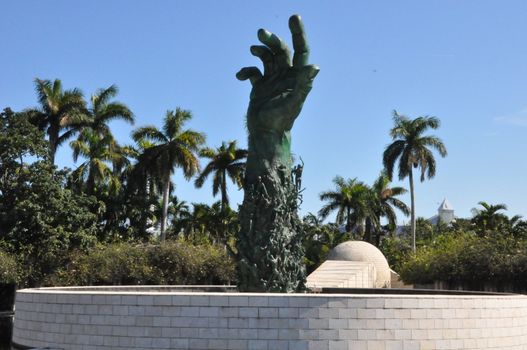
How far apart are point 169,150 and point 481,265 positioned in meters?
18.7

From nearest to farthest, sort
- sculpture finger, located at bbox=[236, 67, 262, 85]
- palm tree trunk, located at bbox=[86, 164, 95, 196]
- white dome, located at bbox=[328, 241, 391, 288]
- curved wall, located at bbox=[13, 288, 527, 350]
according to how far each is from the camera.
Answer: curved wall, located at bbox=[13, 288, 527, 350]
sculpture finger, located at bbox=[236, 67, 262, 85]
white dome, located at bbox=[328, 241, 391, 288]
palm tree trunk, located at bbox=[86, 164, 95, 196]

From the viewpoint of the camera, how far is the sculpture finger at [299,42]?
1555 centimetres

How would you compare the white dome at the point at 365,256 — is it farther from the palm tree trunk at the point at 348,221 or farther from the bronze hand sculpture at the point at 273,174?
the bronze hand sculpture at the point at 273,174

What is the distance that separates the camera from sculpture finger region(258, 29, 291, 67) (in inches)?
621

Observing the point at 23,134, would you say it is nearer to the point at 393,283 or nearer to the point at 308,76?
the point at 308,76

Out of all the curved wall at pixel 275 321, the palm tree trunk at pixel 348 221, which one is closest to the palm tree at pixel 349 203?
the palm tree trunk at pixel 348 221

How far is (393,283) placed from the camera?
37500 millimetres

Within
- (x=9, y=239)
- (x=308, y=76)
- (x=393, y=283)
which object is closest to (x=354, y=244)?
(x=393, y=283)

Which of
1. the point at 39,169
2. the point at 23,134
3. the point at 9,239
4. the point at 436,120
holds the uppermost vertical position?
the point at 436,120

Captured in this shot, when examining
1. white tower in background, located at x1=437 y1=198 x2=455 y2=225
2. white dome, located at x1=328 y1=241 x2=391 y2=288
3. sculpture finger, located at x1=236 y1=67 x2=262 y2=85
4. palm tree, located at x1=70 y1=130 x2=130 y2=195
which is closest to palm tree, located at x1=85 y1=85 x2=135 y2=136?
palm tree, located at x1=70 y1=130 x2=130 y2=195

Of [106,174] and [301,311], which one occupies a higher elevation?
[106,174]

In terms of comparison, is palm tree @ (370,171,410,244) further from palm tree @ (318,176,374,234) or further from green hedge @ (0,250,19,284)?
green hedge @ (0,250,19,284)

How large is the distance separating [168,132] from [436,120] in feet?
62.1

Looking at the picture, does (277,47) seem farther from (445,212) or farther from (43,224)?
(445,212)
